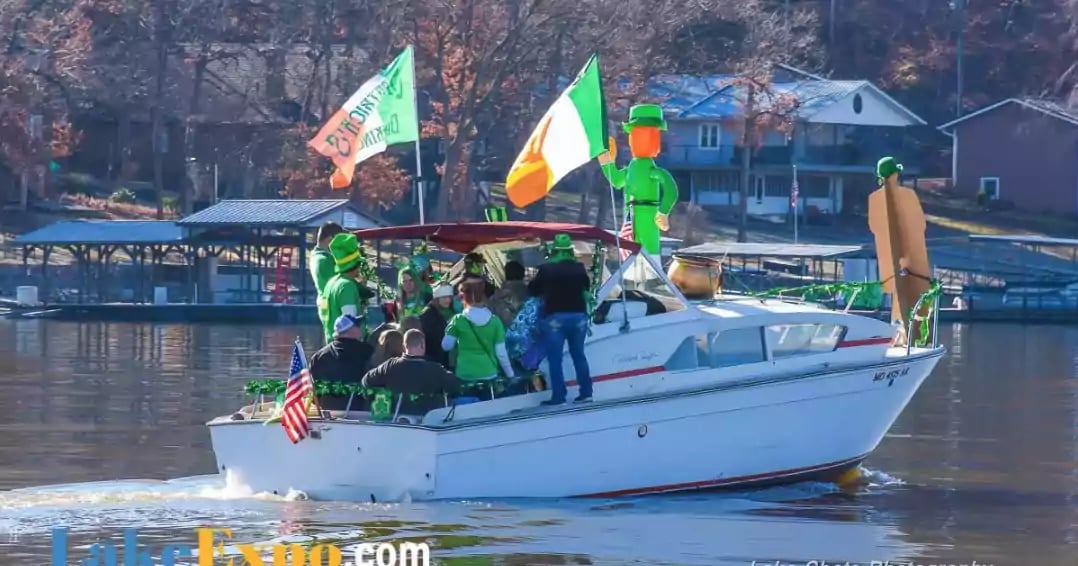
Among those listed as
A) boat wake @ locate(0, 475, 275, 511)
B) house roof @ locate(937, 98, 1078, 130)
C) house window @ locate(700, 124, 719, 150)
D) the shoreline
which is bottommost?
the shoreline

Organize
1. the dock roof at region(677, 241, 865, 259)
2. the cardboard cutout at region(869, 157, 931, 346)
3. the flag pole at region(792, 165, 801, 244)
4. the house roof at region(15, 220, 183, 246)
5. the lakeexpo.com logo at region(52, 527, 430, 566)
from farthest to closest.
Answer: the flag pole at region(792, 165, 801, 244), the dock roof at region(677, 241, 865, 259), the house roof at region(15, 220, 183, 246), the cardboard cutout at region(869, 157, 931, 346), the lakeexpo.com logo at region(52, 527, 430, 566)

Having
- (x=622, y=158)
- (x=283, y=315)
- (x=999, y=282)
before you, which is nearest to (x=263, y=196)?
(x=622, y=158)

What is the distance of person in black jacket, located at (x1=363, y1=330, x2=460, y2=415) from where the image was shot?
1784 cm

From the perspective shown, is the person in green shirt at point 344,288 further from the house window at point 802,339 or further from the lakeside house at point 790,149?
the lakeside house at point 790,149

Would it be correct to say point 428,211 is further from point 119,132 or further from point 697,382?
point 697,382

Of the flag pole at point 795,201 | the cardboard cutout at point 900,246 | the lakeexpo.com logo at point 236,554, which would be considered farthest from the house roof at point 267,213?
the lakeexpo.com logo at point 236,554

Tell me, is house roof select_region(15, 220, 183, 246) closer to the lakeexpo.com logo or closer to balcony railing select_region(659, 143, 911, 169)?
balcony railing select_region(659, 143, 911, 169)

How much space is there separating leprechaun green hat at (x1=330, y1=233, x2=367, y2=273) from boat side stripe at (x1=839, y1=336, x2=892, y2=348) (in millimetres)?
5335

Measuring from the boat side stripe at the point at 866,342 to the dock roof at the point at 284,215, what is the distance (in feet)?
130

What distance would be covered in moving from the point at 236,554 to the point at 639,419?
15.4ft

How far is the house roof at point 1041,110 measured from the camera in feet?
289

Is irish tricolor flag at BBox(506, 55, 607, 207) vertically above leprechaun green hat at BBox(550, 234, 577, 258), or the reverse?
irish tricolor flag at BBox(506, 55, 607, 207)

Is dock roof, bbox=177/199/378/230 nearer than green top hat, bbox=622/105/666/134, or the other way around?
green top hat, bbox=622/105/666/134

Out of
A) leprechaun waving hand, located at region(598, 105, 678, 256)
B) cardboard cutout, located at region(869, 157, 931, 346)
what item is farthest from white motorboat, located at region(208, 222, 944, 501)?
leprechaun waving hand, located at region(598, 105, 678, 256)
